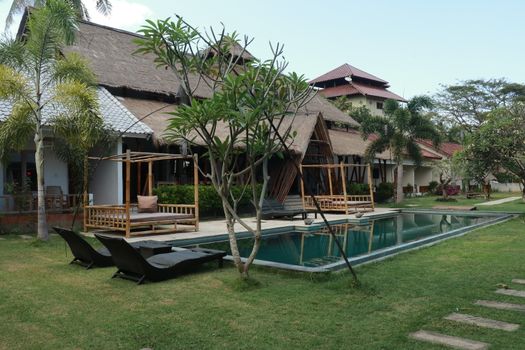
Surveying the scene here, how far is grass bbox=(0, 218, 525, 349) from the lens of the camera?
13.8 ft

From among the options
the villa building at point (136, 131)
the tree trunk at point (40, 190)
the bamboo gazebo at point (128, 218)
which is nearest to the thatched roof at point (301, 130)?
the villa building at point (136, 131)

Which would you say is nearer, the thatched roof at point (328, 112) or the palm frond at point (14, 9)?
the palm frond at point (14, 9)

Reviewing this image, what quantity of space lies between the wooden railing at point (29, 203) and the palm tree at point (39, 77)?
1858mm

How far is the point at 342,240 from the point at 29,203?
792cm

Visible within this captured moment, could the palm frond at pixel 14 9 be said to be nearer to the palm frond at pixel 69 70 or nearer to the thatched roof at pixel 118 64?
the thatched roof at pixel 118 64

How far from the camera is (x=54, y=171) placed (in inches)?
569

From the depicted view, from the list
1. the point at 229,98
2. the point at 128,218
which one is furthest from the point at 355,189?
the point at 229,98

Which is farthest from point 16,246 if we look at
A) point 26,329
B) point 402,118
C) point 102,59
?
point 402,118

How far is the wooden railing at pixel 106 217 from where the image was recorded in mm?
11594

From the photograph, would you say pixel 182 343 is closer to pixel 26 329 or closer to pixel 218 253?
pixel 26 329

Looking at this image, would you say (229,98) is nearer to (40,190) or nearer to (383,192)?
(40,190)

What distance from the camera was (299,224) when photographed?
14.9 metres

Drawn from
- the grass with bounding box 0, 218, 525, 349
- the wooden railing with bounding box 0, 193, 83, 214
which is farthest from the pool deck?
the grass with bounding box 0, 218, 525, 349

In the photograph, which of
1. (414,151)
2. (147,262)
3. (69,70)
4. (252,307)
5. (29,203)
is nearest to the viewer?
(252,307)
